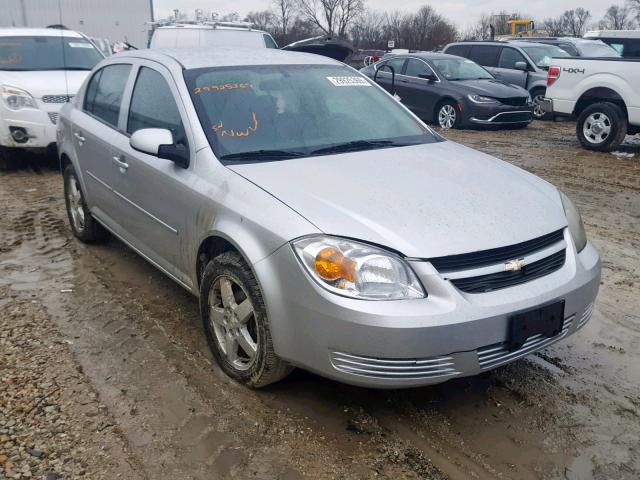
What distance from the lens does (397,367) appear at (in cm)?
260

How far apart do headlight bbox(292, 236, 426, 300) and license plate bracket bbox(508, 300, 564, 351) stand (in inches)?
17.5

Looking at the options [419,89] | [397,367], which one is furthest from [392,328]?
[419,89]

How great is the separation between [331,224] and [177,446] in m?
1.18

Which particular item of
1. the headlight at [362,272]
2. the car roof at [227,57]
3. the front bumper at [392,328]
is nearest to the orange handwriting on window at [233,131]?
the car roof at [227,57]

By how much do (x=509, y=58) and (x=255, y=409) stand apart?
13.5 metres

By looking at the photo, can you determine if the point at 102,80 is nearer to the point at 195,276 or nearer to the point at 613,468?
the point at 195,276

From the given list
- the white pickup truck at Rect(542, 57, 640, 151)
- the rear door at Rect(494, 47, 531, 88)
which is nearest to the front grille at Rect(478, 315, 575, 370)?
the white pickup truck at Rect(542, 57, 640, 151)

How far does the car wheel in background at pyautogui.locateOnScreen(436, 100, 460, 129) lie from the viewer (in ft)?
39.6

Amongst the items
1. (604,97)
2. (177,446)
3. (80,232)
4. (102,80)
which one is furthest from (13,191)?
(604,97)

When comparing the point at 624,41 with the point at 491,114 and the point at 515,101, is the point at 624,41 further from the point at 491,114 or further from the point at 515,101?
the point at 491,114

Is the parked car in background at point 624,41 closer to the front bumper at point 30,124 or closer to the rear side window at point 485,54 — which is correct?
the rear side window at point 485,54

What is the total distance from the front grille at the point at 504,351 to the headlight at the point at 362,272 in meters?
0.39

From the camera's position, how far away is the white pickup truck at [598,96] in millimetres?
9250

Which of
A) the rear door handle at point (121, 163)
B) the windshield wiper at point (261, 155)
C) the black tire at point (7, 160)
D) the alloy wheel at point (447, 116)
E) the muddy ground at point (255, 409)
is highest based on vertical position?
the windshield wiper at point (261, 155)
